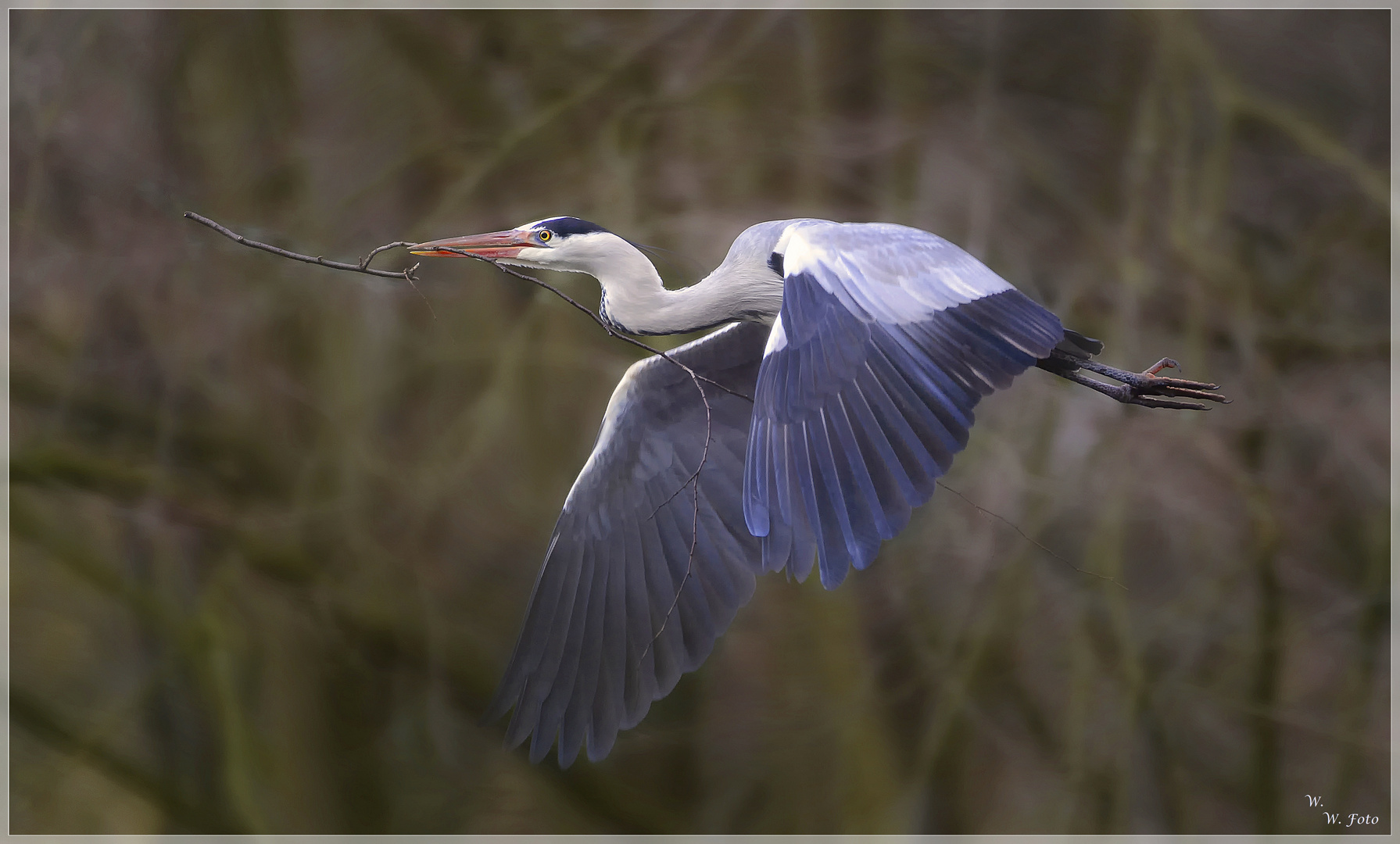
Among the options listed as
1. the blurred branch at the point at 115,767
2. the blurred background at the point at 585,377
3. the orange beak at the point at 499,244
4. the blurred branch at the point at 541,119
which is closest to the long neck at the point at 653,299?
the orange beak at the point at 499,244

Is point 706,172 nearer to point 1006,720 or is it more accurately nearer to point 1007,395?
point 1007,395

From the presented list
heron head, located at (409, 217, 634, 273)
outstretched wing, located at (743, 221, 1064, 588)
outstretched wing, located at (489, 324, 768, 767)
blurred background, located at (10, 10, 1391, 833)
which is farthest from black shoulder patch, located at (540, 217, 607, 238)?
blurred background, located at (10, 10, 1391, 833)

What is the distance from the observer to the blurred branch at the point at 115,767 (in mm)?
1826

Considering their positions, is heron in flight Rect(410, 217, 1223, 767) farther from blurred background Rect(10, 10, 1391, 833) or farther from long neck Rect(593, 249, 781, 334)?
blurred background Rect(10, 10, 1391, 833)

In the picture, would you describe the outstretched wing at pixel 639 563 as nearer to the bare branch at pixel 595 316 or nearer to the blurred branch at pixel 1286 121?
the bare branch at pixel 595 316

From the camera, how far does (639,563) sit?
1450 millimetres

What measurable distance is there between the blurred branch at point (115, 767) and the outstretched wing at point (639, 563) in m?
1.00

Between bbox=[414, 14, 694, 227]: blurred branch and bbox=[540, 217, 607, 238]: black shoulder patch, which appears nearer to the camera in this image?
bbox=[540, 217, 607, 238]: black shoulder patch

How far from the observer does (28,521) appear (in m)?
1.79

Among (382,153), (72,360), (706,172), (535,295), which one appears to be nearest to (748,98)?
(706,172)

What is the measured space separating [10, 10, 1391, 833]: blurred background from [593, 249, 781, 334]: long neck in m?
0.54

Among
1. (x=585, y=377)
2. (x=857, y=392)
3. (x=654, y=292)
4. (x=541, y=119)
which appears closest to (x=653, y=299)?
(x=654, y=292)

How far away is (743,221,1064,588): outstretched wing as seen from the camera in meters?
0.89

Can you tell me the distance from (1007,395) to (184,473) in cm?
169
